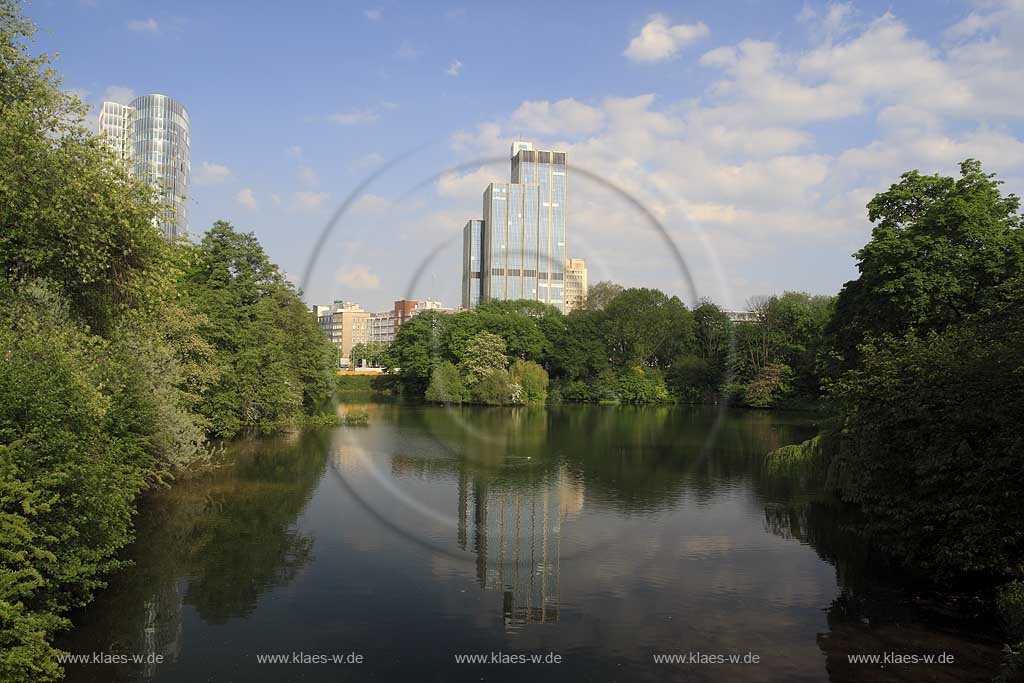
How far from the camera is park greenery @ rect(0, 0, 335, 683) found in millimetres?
12508

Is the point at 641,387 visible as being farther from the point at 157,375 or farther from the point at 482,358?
the point at 157,375

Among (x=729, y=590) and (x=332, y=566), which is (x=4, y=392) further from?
(x=729, y=590)

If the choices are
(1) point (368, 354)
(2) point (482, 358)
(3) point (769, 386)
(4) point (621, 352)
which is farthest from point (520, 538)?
(1) point (368, 354)

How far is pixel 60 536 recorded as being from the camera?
13633 millimetres

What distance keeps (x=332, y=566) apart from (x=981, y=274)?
2735cm

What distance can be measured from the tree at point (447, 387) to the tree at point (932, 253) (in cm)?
4981

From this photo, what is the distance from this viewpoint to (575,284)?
12694 cm

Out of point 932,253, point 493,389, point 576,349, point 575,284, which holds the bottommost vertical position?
point 493,389

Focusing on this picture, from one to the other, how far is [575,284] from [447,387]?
54.1 metres

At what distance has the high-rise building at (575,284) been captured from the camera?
119125 mm

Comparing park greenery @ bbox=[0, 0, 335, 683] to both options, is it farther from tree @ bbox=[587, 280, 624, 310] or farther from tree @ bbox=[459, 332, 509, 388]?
tree @ bbox=[587, 280, 624, 310]

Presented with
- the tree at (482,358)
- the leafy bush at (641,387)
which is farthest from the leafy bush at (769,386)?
the tree at (482,358)

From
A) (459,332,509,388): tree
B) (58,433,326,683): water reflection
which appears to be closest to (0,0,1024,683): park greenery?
(58,433,326,683): water reflection

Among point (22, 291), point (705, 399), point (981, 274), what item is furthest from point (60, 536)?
point (705, 399)
